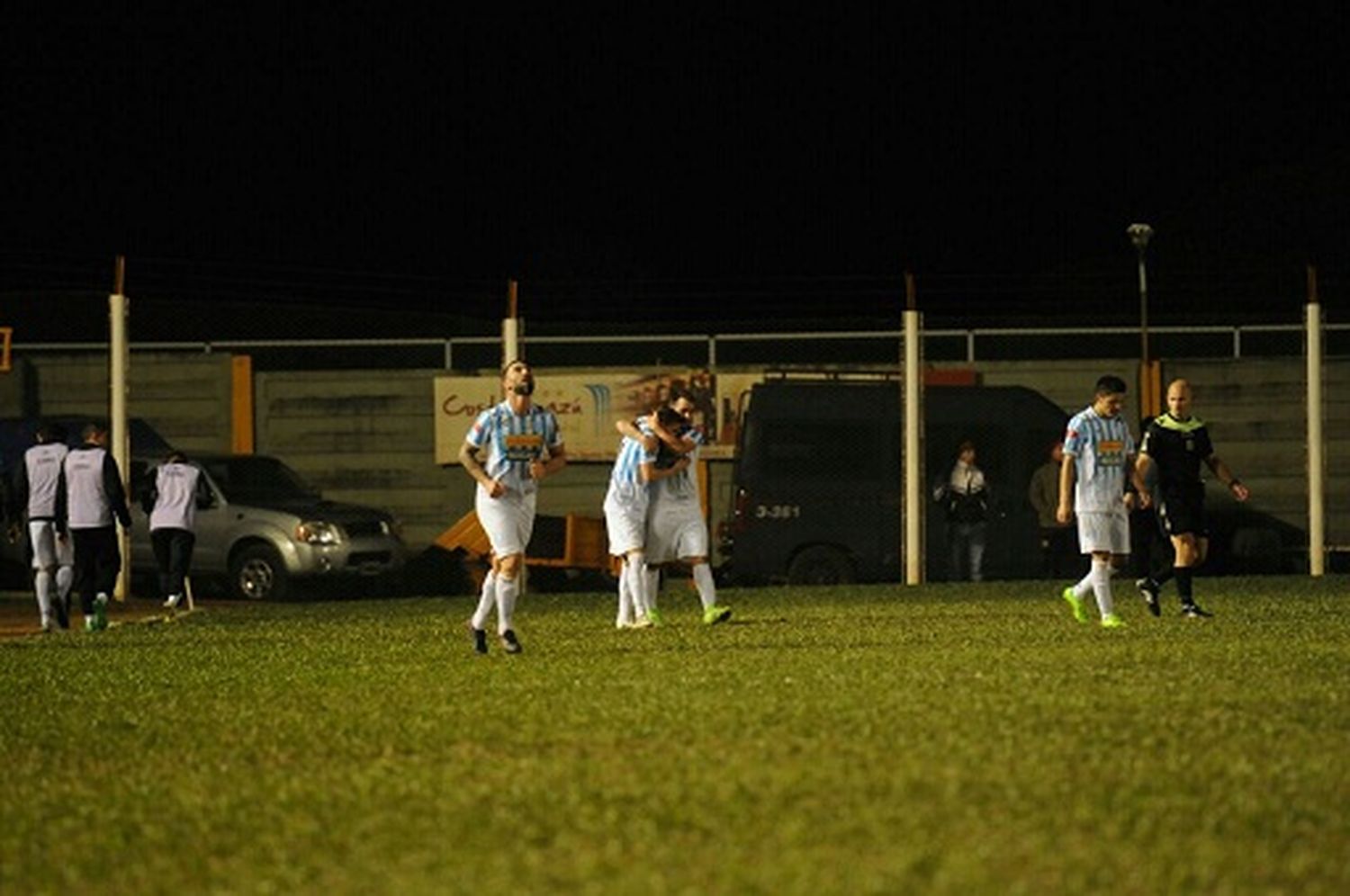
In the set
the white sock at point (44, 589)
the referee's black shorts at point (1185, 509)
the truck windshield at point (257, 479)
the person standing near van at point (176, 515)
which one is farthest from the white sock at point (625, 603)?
the truck windshield at point (257, 479)

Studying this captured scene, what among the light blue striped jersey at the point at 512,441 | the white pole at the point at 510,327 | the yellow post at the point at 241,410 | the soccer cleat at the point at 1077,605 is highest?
the white pole at the point at 510,327

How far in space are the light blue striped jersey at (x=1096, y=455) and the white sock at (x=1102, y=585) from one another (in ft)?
1.39

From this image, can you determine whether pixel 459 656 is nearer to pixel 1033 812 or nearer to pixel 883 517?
pixel 1033 812

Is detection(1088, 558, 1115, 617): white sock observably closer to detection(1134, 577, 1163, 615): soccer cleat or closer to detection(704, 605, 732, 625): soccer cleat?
detection(1134, 577, 1163, 615): soccer cleat

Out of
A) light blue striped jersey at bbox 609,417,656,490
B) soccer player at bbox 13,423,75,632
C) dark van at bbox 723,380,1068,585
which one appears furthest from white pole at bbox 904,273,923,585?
soccer player at bbox 13,423,75,632

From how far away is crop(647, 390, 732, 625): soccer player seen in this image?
2153 cm

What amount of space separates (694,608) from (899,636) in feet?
21.2

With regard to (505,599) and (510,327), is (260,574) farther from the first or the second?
(505,599)

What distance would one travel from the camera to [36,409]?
3281 cm

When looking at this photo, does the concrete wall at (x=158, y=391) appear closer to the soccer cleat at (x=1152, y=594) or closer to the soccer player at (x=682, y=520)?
the soccer player at (x=682, y=520)

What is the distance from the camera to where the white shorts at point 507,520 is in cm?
1730

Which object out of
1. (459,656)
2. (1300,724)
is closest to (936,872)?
(1300,724)

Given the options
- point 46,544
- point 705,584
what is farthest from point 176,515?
point 705,584

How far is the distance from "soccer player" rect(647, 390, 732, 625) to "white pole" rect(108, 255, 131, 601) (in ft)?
30.5
